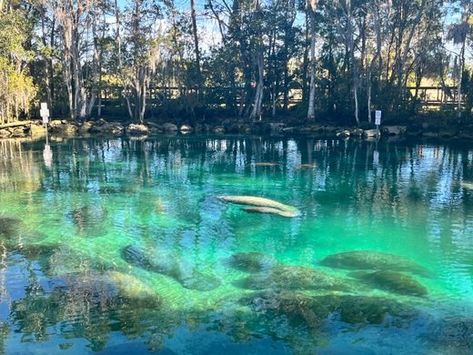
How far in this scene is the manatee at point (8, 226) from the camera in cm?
1212

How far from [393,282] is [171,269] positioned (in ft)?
13.8

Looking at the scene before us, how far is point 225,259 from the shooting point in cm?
1065

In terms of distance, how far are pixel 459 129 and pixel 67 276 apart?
3063 centimetres

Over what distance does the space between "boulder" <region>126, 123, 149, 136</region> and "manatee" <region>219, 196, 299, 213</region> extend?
75.0 feet

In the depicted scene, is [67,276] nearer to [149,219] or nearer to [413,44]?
[149,219]

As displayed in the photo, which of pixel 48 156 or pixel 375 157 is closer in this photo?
pixel 48 156

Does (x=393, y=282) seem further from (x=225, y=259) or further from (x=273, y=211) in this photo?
(x=273, y=211)

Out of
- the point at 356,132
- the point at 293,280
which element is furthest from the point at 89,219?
the point at 356,132

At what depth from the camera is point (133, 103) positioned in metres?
41.6

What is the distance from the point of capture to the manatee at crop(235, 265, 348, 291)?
8.98 metres

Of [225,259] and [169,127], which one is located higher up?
[169,127]

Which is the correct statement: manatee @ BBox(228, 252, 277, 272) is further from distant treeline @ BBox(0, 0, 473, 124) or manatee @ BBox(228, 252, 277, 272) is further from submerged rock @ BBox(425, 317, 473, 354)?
distant treeline @ BBox(0, 0, 473, 124)

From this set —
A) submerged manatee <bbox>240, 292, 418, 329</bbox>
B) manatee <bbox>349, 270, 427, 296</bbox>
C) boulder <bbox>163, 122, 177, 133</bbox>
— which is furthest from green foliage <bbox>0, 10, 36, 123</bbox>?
manatee <bbox>349, 270, 427, 296</bbox>

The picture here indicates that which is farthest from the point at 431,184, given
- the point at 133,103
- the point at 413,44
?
the point at 133,103
